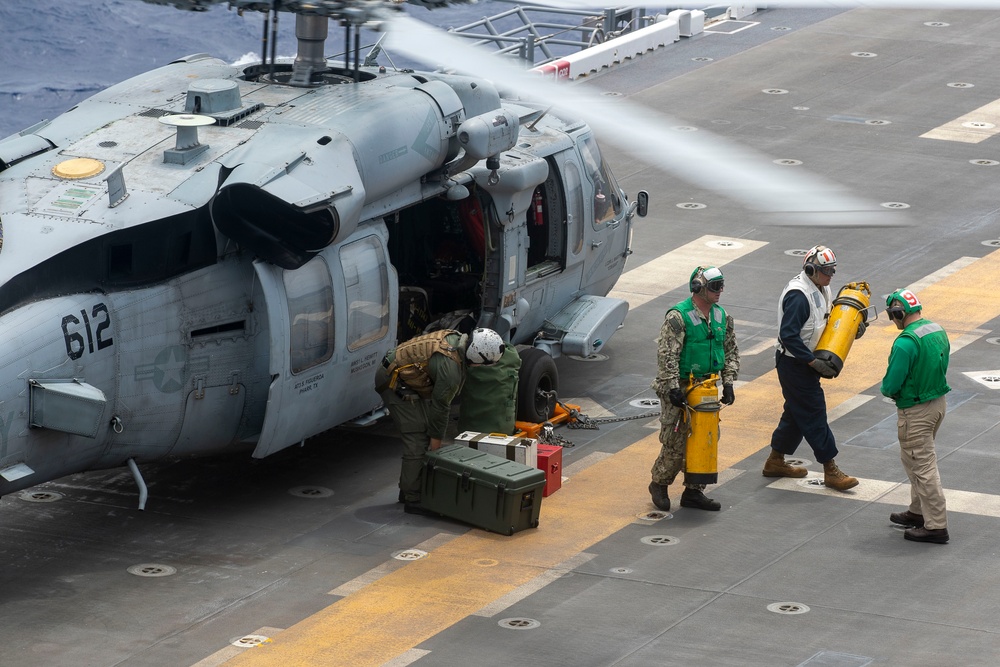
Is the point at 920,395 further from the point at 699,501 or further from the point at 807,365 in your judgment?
the point at 699,501

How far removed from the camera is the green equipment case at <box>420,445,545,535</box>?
13914 millimetres

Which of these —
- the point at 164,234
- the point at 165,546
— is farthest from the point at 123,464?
the point at 164,234

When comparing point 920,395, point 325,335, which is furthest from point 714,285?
Answer: point 325,335

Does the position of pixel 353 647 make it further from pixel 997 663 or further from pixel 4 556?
pixel 997 663

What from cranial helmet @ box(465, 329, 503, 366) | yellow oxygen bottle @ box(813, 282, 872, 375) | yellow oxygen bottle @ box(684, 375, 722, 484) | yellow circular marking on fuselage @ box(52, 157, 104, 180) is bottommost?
yellow oxygen bottle @ box(684, 375, 722, 484)

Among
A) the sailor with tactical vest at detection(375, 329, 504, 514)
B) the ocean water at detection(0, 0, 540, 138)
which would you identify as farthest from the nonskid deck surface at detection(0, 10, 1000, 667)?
the ocean water at detection(0, 0, 540, 138)

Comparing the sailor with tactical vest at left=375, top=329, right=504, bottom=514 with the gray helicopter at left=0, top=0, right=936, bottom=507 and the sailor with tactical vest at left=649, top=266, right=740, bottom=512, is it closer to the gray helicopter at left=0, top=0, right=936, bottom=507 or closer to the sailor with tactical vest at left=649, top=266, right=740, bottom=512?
the gray helicopter at left=0, top=0, right=936, bottom=507

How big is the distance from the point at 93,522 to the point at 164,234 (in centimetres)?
266

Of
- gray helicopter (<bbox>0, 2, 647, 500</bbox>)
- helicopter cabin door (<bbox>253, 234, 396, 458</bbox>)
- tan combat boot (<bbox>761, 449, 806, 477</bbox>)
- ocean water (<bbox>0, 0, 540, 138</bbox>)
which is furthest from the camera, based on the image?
ocean water (<bbox>0, 0, 540, 138</bbox>)

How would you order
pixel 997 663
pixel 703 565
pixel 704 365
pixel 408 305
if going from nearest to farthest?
pixel 997 663, pixel 703 565, pixel 704 365, pixel 408 305

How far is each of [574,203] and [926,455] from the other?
5.33 meters

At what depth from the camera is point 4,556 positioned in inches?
535

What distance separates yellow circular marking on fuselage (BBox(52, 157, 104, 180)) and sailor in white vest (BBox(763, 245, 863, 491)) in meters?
5.75

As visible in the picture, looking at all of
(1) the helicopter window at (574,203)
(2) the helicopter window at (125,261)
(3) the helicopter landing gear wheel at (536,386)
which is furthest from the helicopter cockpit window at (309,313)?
(1) the helicopter window at (574,203)
